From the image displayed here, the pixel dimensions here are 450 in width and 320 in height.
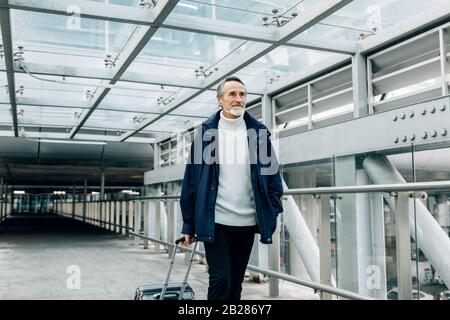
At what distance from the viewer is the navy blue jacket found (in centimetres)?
240

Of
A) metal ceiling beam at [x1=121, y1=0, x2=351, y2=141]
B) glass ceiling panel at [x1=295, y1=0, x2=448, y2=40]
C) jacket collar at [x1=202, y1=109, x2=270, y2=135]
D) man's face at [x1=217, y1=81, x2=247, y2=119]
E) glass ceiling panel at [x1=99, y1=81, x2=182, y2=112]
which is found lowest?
jacket collar at [x1=202, y1=109, x2=270, y2=135]

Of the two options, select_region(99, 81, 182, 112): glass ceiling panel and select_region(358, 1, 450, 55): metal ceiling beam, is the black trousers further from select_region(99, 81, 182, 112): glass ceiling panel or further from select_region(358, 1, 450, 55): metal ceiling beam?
select_region(99, 81, 182, 112): glass ceiling panel

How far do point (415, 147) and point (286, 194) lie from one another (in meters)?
3.01

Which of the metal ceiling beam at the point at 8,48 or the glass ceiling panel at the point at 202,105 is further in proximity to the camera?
the glass ceiling panel at the point at 202,105

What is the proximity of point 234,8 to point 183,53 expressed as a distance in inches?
80.1

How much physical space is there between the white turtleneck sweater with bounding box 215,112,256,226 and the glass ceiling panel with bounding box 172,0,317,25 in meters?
4.03

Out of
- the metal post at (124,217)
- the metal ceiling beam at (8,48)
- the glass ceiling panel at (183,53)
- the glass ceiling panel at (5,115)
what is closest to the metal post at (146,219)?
the glass ceiling panel at (183,53)

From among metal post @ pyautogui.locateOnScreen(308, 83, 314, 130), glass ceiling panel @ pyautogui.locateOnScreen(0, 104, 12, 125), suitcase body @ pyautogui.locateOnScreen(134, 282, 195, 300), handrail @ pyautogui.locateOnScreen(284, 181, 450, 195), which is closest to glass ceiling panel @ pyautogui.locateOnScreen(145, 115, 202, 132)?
glass ceiling panel @ pyautogui.locateOnScreen(0, 104, 12, 125)

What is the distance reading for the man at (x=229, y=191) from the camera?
2.42m

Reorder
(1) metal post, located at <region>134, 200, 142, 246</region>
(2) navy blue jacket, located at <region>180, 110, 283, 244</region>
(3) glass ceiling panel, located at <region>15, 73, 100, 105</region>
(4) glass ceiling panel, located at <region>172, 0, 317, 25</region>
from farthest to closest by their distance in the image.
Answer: (1) metal post, located at <region>134, 200, 142, 246</region> < (3) glass ceiling panel, located at <region>15, 73, 100, 105</region> < (4) glass ceiling panel, located at <region>172, 0, 317, 25</region> < (2) navy blue jacket, located at <region>180, 110, 283, 244</region>

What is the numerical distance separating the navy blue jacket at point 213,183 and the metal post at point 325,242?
138 cm

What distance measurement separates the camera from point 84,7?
5941 millimetres

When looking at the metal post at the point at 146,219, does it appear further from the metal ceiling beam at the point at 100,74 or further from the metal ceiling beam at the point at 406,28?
the metal ceiling beam at the point at 406,28
